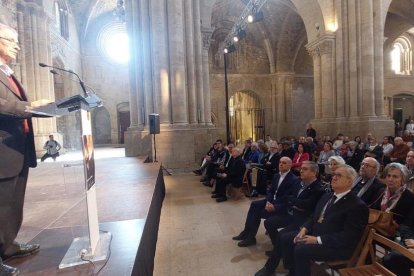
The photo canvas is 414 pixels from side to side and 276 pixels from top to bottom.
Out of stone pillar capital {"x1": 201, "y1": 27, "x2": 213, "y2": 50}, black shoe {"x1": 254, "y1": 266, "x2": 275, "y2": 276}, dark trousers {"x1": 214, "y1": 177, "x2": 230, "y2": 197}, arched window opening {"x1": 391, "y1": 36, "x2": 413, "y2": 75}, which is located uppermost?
arched window opening {"x1": 391, "y1": 36, "x2": 413, "y2": 75}

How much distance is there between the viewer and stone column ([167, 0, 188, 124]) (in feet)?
36.4

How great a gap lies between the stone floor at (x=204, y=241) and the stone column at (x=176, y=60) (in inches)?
182

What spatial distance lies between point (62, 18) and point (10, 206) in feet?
78.1

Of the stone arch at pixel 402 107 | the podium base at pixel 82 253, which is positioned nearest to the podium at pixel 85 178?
the podium base at pixel 82 253

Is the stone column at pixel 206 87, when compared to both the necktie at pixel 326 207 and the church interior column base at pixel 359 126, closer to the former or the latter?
the church interior column base at pixel 359 126

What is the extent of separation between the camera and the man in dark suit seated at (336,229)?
270 cm

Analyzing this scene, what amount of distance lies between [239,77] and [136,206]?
21257mm

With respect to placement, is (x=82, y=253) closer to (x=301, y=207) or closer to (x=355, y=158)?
(x=301, y=207)

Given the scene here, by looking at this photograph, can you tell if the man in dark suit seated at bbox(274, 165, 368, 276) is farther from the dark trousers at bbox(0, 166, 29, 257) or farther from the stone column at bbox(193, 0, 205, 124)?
the stone column at bbox(193, 0, 205, 124)

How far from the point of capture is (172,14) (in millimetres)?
11125

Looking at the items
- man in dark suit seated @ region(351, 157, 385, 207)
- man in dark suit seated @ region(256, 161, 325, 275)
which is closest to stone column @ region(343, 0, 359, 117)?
man in dark suit seated @ region(351, 157, 385, 207)

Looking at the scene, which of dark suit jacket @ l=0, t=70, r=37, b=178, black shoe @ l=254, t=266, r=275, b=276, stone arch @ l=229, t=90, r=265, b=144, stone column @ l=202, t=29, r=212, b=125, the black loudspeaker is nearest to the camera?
dark suit jacket @ l=0, t=70, r=37, b=178

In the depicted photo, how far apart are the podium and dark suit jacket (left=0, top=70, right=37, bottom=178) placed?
111 millimetres

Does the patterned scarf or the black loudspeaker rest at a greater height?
the black loudspeaker
